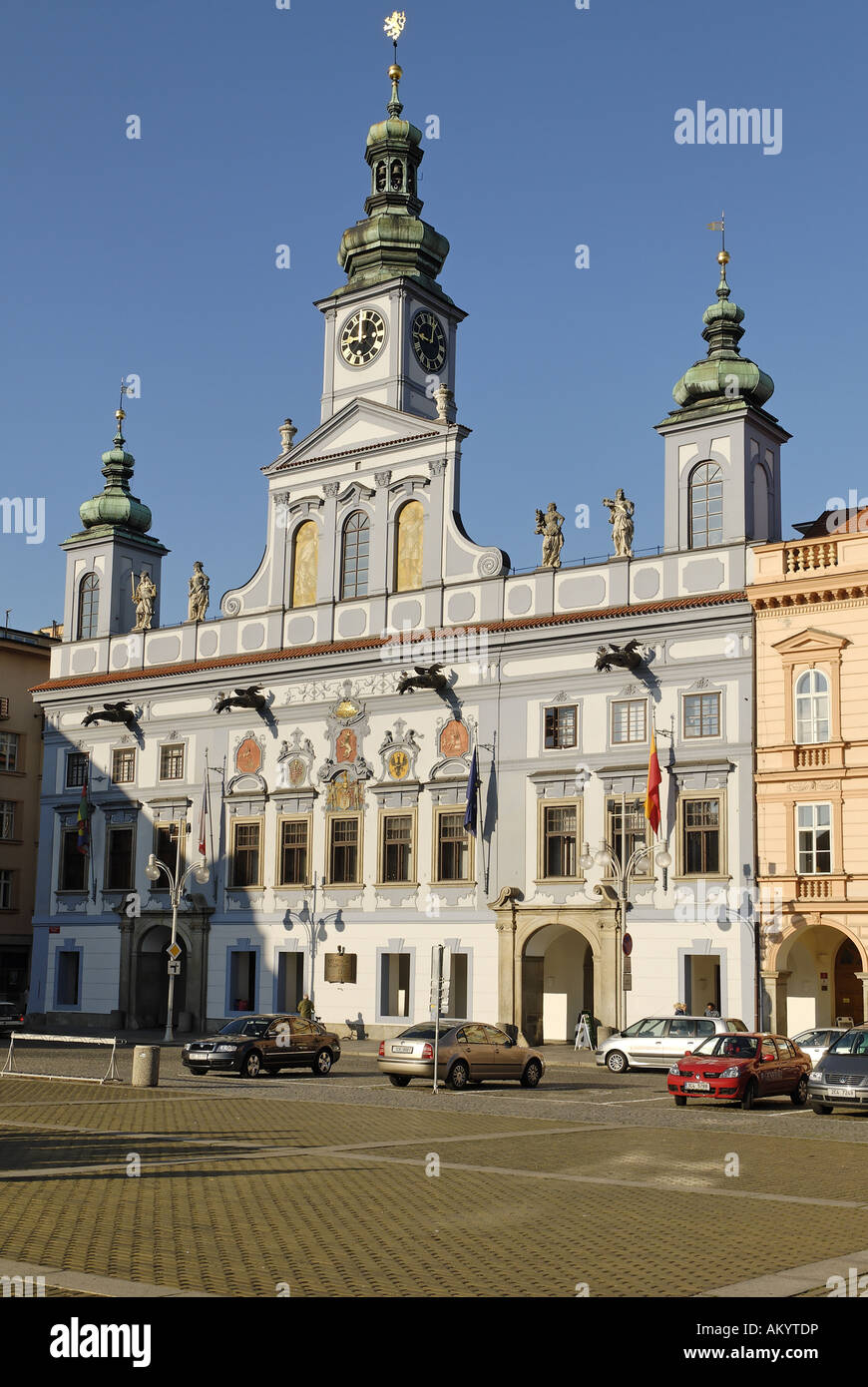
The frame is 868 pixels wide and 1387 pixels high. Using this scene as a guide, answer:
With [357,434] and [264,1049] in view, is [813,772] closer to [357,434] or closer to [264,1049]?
→ [264,1049]

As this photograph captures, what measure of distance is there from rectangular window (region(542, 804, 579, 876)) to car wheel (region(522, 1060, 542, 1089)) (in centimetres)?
1264

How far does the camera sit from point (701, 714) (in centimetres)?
4322

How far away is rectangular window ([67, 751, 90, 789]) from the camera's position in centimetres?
5884

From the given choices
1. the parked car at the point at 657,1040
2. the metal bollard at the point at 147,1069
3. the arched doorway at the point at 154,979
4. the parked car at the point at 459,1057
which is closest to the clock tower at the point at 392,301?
the arched doorway at the point at 154,979

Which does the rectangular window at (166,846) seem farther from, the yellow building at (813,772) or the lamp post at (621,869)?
the yellow building at (813,772)

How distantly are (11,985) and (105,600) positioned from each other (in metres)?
17.2

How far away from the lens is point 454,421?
5019 centimetres

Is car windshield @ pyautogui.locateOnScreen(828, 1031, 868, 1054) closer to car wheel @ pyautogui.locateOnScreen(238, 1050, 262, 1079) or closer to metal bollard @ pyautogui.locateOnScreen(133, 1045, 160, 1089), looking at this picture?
car wheel @ pyautogui.locateOnScreen(238, 1050, 262, 1079)

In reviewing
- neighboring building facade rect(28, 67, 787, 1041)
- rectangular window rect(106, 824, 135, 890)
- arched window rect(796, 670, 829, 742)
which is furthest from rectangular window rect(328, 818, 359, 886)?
arched window rect(796, 670, 829, 742)

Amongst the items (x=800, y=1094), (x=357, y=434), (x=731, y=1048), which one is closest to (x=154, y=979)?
(x=357, y=434)

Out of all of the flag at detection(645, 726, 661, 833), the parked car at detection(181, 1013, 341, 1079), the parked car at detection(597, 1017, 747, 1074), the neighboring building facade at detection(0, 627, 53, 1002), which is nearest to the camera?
the parked car at detection(181, 1013, 341, 1079)

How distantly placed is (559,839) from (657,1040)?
10.4 meters
